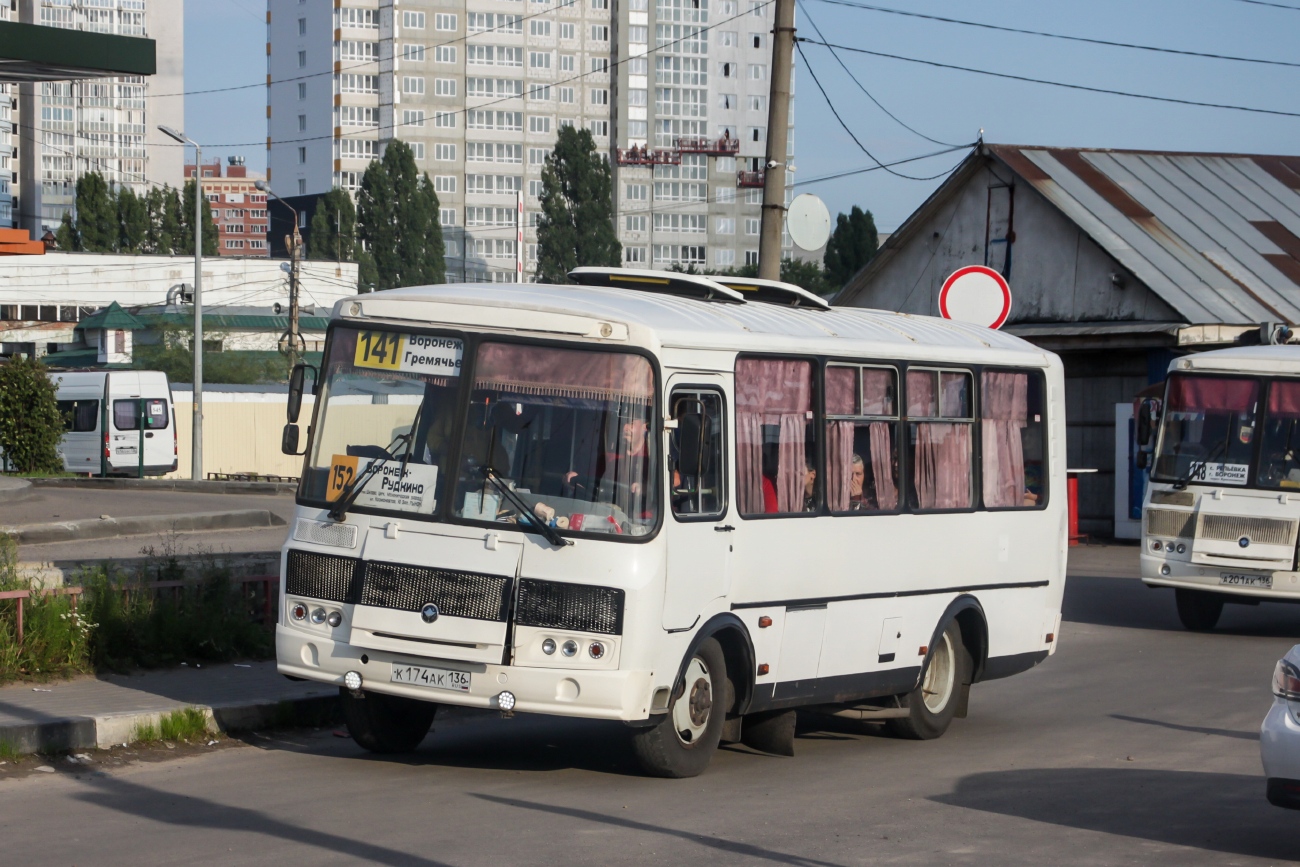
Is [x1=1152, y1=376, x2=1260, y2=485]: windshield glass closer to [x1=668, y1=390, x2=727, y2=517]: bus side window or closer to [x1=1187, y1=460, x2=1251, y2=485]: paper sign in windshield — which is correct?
[x1=1187, y1=460, x2=1251, y2=485]: paper sign in windshield

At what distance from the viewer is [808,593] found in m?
10.1

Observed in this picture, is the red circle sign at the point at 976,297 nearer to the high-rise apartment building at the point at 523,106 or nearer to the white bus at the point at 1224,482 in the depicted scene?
the white bus at the point at 1224,482

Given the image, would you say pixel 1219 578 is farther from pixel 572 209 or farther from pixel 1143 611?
pixel 572 209

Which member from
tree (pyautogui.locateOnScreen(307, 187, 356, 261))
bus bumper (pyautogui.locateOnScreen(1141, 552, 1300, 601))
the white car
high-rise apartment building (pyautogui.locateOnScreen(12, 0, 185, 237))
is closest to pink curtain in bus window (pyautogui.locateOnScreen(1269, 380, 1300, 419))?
bus bumper (pyautogui.locateOnScreen(1141, 552, 1300, 601))

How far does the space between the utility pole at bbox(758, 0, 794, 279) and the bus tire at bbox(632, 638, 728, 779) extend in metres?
8.78

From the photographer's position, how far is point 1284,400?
17625 mm

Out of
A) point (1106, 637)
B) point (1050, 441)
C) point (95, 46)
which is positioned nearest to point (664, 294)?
point (1050, 441)

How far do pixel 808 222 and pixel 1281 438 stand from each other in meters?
5.46

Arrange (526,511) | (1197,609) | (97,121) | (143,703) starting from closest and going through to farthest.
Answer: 1. (526,511)
2. (143,703)
3. (1197,609)
4. (97,121)

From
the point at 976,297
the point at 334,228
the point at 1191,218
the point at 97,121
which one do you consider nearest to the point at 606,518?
the point at 976,297

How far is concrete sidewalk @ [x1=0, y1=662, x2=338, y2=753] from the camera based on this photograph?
9305mm

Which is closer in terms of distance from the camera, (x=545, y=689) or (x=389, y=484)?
(x=545, y=689)

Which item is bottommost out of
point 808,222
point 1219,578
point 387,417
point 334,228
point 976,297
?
point 1219,578

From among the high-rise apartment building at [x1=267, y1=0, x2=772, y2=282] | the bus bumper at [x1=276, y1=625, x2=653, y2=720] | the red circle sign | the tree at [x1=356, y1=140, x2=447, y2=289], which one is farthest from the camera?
the high-rise apartment building at [x1=267, y1=0, x2=772, y2=282]
